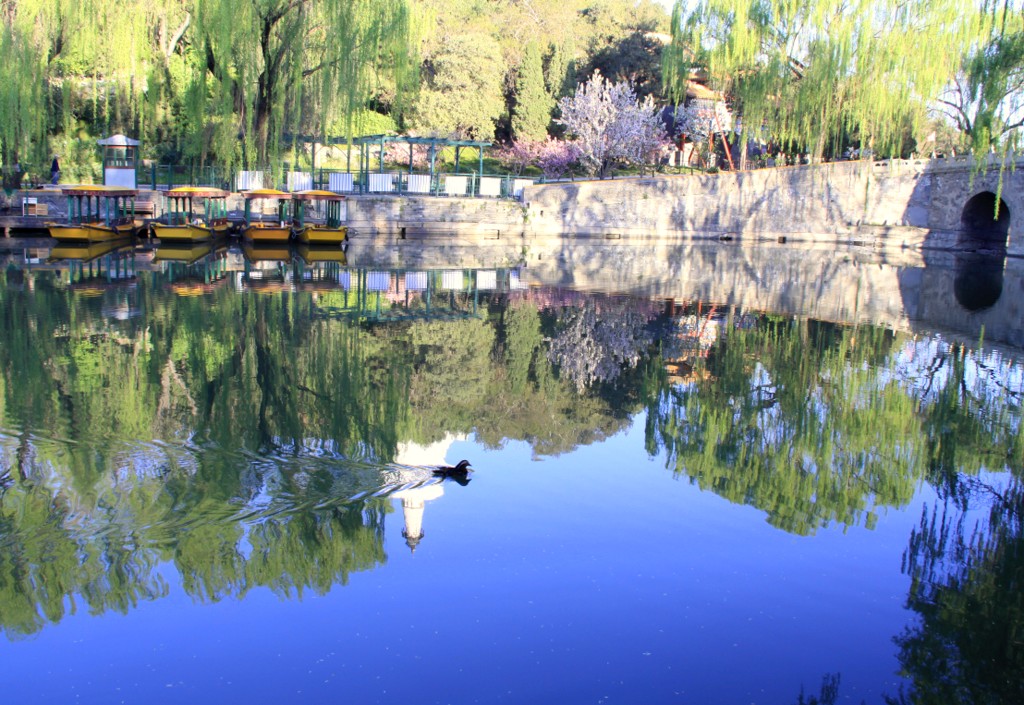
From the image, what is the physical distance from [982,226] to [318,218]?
2600cm

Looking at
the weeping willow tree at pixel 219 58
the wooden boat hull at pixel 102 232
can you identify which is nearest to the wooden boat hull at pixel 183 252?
the wooden boat hull at pixel 102 232

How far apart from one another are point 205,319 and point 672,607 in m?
10.6

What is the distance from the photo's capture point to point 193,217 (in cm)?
3372

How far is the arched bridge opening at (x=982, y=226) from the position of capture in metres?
37.8

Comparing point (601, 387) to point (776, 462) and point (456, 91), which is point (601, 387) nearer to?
point (776, 462)

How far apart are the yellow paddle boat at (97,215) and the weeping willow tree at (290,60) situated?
150 inches

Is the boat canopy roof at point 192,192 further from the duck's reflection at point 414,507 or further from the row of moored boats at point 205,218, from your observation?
the duck's reflection at point 414,507

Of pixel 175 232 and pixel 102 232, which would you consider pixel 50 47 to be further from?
pixel 175 232

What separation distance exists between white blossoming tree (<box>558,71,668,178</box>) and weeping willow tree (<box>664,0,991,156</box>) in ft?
25.3

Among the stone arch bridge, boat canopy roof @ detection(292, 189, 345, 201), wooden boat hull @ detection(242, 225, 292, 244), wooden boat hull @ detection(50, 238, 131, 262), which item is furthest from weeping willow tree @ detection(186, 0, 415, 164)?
the stone arch bridge

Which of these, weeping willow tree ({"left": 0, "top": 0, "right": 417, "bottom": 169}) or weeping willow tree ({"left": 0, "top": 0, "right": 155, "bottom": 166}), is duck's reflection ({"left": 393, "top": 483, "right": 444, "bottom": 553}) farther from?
weeping willow tree ({"left": 0, "top": 0, "right": 155, "bottom": 166})

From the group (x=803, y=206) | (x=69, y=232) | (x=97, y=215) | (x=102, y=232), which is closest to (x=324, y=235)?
(x=102, y=232)

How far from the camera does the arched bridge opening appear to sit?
3775 centimetres

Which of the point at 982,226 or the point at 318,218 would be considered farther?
the point at 982,226
